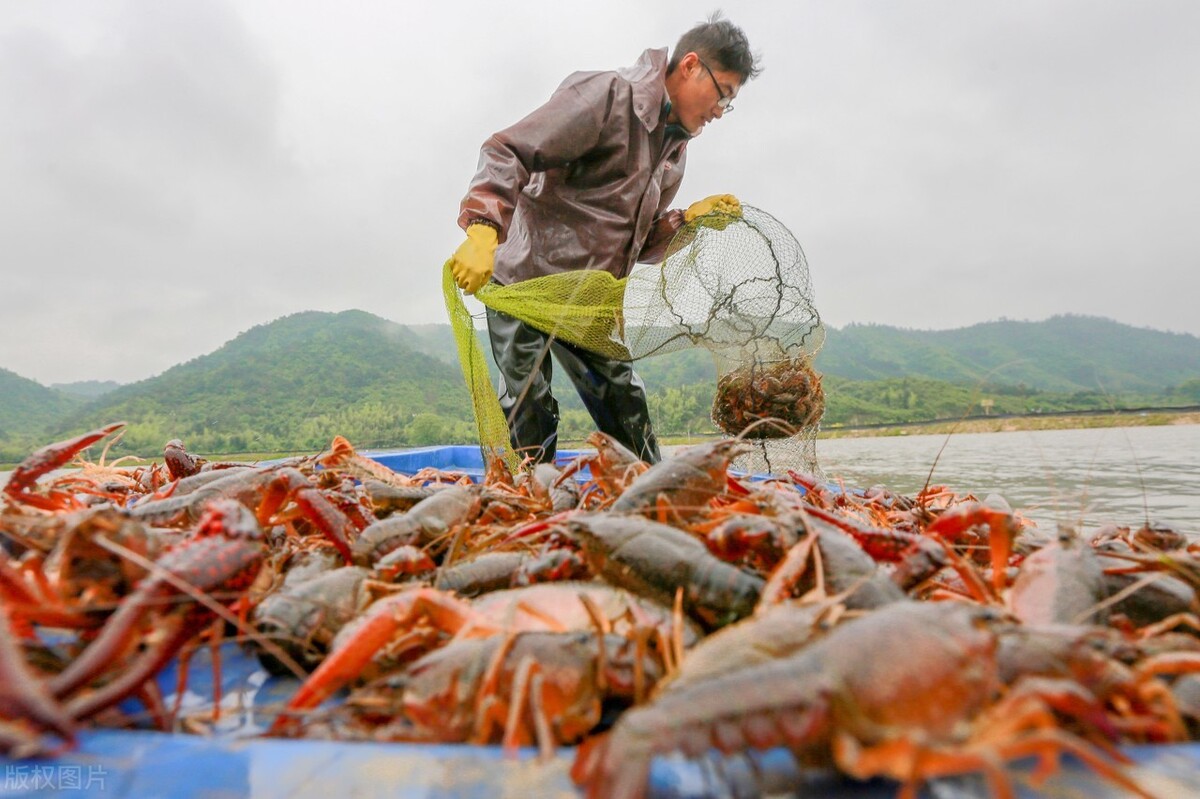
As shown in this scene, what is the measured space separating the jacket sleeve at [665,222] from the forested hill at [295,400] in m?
7.05

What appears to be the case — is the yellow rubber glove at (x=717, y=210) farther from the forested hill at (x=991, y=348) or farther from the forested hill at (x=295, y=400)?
the forested hill at (x=991, y=348)

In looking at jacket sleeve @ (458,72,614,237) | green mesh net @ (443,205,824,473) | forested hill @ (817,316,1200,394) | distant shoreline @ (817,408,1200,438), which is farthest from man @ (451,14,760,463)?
forested hill @ (817,316,1200,394)

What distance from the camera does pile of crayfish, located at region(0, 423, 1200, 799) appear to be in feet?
2.44

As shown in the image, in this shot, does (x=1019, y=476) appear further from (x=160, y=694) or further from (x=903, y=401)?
(x=903, y=401)

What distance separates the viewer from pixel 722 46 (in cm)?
413

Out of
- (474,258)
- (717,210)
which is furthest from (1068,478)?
(474,258)

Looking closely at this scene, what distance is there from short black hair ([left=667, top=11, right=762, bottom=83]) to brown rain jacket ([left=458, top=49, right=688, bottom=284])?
0.86 feet

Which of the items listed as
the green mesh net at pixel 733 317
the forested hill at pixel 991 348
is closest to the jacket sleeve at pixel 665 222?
the green mesh net at pixel 733 317

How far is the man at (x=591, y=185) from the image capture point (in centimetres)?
380

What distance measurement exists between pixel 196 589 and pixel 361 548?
0.65 metres

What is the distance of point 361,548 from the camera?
1.63m

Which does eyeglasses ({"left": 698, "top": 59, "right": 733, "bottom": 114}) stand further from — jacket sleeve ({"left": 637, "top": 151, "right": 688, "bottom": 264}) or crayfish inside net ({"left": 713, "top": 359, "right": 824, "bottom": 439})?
crayfish inside net ({"left": 713, "top": 359, "right": 824, "bottom": 439})

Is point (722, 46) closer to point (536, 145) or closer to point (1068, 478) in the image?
point (536, 145)

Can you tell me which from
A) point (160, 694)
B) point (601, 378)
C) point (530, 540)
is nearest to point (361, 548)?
point (530, 540)
